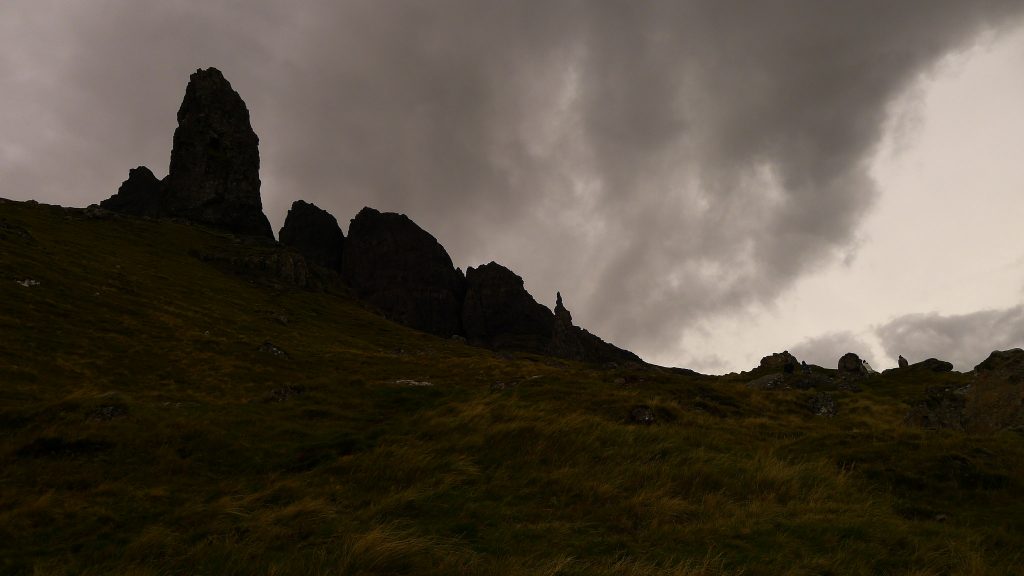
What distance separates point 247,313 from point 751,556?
83878 millimetres

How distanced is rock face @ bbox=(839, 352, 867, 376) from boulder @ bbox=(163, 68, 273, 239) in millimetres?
141458

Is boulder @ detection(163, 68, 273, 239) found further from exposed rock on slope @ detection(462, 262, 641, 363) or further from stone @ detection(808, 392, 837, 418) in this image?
stone @ detection(808, 392, 837, 418)

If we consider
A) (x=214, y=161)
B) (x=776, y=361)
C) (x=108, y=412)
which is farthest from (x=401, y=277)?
(x=108, y=412)

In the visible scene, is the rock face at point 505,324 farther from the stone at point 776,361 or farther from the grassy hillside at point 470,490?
the grassy hillside at point 470,490

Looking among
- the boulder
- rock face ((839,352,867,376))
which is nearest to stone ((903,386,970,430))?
rock face ((839,352,867,376))

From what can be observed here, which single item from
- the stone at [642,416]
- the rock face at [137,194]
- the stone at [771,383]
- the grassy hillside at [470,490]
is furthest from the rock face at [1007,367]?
the rock face at [137,194]

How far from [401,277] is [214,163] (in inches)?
2793

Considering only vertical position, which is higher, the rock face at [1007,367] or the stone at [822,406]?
the rock face at [1007,367]

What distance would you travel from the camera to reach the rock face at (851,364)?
240ft

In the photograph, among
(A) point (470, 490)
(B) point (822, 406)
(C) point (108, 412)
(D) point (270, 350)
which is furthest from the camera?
(D) point (270, 350)

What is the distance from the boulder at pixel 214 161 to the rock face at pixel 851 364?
141 meters

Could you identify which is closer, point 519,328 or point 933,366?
point 933,366

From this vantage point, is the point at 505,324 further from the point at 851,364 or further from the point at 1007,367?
the point at 1007,367

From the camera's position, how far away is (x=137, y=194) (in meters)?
187
